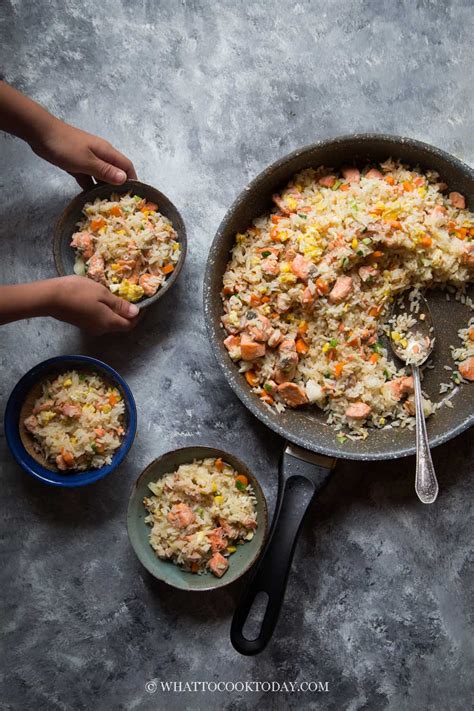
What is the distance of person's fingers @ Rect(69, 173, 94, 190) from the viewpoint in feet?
7.50

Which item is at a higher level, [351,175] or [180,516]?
[351,175]

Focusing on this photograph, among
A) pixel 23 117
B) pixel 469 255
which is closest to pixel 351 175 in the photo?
pixel 469 255

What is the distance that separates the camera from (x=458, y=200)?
7.13 ft

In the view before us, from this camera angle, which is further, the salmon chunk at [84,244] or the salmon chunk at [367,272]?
the salmon chunk at [84,244]

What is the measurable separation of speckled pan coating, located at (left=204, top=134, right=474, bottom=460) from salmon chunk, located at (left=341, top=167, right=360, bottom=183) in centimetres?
4

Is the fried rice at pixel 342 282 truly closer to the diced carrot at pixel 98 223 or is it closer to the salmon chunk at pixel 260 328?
the salmon chunk at pixel 260 328

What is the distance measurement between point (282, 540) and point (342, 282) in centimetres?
87

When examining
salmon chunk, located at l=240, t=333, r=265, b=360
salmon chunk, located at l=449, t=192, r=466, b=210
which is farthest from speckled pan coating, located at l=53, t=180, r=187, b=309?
salmon chunk, located at l=449, t=192, r=466, b=210

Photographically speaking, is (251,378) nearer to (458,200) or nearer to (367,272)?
(367,272)

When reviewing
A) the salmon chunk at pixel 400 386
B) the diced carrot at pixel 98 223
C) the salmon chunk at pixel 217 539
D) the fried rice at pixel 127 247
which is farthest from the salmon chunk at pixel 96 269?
the salmon chunk at pixel 400 386

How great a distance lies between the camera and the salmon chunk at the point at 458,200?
7.12 ft

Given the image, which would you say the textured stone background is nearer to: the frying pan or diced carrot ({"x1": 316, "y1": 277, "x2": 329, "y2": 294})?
the frying pan

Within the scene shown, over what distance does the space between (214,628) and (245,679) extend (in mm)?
214

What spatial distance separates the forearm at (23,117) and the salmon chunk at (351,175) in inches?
40.7
